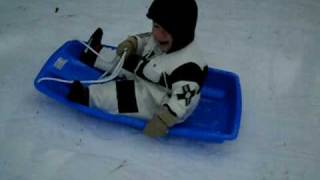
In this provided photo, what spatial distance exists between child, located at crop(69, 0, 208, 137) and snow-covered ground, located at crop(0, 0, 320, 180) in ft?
0.25

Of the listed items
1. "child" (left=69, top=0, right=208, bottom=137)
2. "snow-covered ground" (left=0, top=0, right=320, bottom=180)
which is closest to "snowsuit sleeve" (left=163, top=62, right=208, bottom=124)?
"child" (left=69, top=0, right=208, bottom=137)

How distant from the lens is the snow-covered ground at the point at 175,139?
89 cm

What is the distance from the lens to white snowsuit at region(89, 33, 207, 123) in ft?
2.81

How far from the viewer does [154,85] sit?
930 mm

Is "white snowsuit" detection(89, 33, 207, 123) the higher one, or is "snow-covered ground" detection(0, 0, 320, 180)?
"white snowsuit" detection(89, 33, 207, 123)

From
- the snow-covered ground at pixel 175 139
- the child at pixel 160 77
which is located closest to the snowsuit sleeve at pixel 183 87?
the child at pixel 160 77

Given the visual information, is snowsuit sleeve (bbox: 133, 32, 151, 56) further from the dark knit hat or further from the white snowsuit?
the dark knit hat

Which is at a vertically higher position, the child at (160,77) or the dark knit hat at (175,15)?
the dark knit hat at (175,15)

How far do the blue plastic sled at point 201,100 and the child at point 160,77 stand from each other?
0.09 feet

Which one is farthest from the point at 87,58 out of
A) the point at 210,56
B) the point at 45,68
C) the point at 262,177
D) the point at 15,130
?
the point at 262,177

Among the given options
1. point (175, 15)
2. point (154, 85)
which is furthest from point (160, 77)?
point (175, 15)

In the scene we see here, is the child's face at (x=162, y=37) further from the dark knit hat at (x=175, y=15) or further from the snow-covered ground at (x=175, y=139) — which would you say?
the snow-covered ground at (x=175, y=139)

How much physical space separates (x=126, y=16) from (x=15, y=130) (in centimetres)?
58

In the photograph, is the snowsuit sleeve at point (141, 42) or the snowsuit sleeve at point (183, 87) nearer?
the snowsuit sleeve at point (183, 87)
